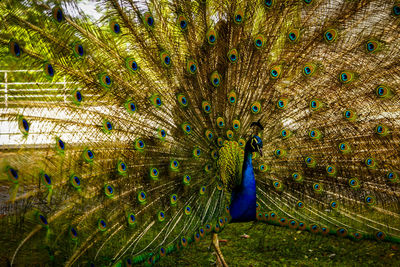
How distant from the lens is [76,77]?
221 cm

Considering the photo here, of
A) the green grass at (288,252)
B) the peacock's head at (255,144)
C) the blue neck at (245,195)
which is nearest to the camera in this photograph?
the peacock's head at (255,144)

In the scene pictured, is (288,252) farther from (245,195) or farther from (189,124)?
(189,124)

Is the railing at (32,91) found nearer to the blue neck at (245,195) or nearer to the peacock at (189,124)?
the peacock at (189,124)

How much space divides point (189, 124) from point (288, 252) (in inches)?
82.6

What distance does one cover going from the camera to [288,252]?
144 inches

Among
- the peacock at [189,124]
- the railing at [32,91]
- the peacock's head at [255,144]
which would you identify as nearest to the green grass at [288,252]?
the peacock at [189,124]

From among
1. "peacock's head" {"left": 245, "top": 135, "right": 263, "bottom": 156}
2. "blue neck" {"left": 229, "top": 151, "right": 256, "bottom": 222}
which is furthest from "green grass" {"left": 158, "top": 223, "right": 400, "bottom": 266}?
"peacock's head" {"left": 245, "top": 135, "right": 263, "bottom": 156}

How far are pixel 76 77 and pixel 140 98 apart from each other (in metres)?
0.54

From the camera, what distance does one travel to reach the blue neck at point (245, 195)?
2.77 meters

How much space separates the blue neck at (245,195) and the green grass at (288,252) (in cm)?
45

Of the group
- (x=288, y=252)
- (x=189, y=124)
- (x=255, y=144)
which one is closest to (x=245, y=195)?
(x=255, y=144)

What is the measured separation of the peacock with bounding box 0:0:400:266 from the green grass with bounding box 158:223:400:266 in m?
0.60

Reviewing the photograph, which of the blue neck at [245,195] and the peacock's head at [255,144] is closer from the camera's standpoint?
the peacock's head at [255,144]

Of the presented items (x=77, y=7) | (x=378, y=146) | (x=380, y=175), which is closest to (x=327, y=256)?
(x=380, y=175)
